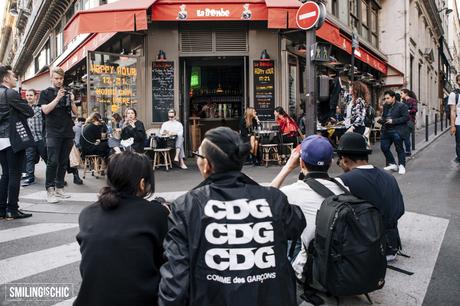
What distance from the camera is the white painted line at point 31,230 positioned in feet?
17.2

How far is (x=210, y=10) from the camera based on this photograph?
11.3m

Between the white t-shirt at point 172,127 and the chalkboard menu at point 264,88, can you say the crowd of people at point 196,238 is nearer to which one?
the white t-shirt at point 172,127

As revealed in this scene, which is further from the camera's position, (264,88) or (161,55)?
(264,88)

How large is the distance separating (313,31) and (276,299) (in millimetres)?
6168

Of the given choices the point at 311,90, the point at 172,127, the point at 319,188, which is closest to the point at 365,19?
the point at 172,127

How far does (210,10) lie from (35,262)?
8492 mm

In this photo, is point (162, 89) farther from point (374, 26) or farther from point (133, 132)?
point (374, 26)

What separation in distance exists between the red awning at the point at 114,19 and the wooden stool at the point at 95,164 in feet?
9.90

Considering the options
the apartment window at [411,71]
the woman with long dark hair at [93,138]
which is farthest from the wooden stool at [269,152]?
the apartment window at [411,71]

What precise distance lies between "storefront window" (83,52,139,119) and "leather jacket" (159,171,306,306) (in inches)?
394

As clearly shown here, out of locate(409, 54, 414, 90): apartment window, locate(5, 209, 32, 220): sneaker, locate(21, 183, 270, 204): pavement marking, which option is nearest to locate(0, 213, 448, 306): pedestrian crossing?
locate(5, 209, 32, 220): sneaker

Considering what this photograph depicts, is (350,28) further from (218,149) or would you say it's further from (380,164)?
(218,149)

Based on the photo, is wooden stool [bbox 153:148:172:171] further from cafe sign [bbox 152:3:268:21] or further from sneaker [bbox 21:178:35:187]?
cafe sign [bbox 152:3:268:21]

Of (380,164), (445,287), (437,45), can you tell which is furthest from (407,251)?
(437,45)
